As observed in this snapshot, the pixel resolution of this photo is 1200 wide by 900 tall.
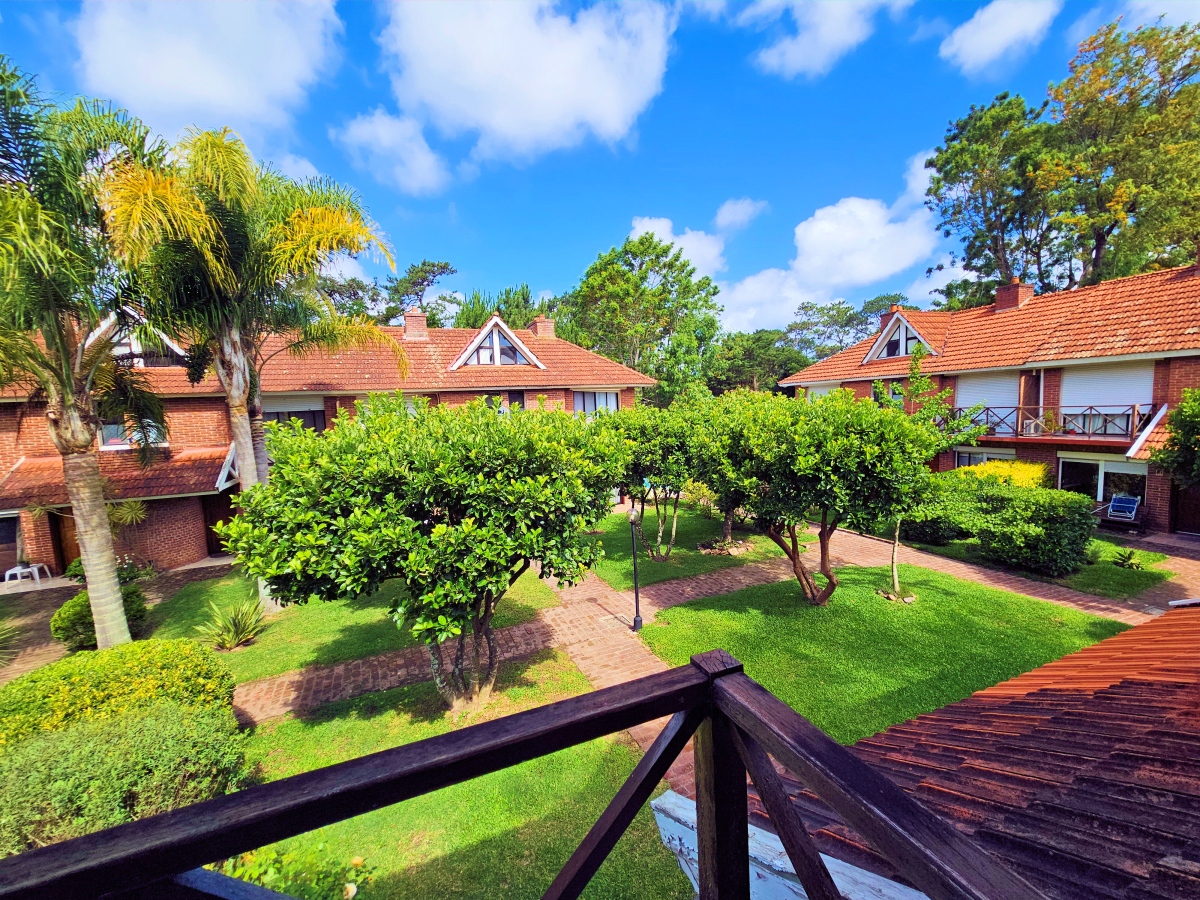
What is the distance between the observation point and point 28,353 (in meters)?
7.42

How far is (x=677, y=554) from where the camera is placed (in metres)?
14.4

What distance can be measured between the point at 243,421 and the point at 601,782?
1010 cm

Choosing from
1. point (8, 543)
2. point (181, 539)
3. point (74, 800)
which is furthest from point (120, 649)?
point (8, 543)

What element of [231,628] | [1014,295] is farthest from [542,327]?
[1014,295]

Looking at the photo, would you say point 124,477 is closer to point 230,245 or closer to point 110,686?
point 230,245

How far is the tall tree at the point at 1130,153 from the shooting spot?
20.9 m

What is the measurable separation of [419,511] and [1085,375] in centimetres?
2228

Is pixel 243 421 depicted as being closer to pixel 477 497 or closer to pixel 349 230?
pixel 349 230

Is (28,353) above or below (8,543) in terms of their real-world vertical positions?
above

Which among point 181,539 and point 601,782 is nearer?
point 601,782

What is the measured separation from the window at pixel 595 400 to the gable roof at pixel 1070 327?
40.9ft

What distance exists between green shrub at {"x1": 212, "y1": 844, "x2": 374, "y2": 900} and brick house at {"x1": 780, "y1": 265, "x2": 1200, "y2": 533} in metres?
13.3

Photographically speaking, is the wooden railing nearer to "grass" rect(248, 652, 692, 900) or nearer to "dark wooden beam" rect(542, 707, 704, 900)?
"dark wooden beam" rect(542, 707, 704, 900)

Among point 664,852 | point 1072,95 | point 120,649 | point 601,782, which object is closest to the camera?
point 664,852
